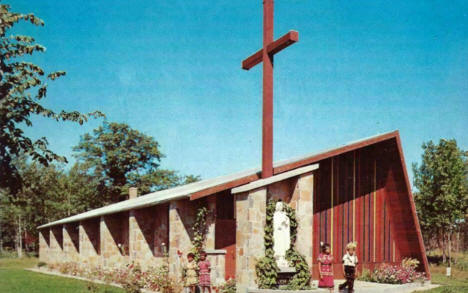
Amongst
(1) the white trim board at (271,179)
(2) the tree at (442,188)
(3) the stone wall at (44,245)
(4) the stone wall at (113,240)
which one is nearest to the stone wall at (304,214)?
(1) the white trim board at (271,179)

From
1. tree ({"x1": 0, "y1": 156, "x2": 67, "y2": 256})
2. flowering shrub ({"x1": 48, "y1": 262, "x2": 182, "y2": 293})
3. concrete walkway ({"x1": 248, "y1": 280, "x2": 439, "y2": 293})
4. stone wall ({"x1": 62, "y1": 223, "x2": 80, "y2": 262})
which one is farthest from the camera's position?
tree ({"x1": 0, "y1": 156, "x2": 67, "y2": 256})

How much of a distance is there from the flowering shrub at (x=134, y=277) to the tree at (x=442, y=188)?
20589mm

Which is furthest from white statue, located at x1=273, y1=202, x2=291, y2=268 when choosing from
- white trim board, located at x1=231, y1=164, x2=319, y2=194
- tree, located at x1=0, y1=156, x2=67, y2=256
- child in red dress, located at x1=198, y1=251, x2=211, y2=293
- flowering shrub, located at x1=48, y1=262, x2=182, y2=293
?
tree, located at x1=0, y1=156, x2=67, y2=256

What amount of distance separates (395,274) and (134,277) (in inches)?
321

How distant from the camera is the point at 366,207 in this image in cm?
1745

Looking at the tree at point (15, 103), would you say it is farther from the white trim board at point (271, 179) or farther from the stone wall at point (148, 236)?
the stone wall at point (148, 236)

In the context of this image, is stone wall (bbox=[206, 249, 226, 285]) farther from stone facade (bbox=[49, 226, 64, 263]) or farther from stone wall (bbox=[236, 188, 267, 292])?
stone facade (bbox=[49, 226, 64, 263])

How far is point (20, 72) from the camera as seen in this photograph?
27.4ft

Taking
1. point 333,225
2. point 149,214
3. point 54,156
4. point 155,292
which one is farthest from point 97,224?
point 54,156

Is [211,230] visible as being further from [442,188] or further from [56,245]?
[442,188]

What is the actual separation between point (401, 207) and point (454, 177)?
15513 millimetres

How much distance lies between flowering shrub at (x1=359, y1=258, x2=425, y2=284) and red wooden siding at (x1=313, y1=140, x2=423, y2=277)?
67 centimetres

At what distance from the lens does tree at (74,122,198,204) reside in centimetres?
4631

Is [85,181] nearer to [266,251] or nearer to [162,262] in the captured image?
[162,262]
